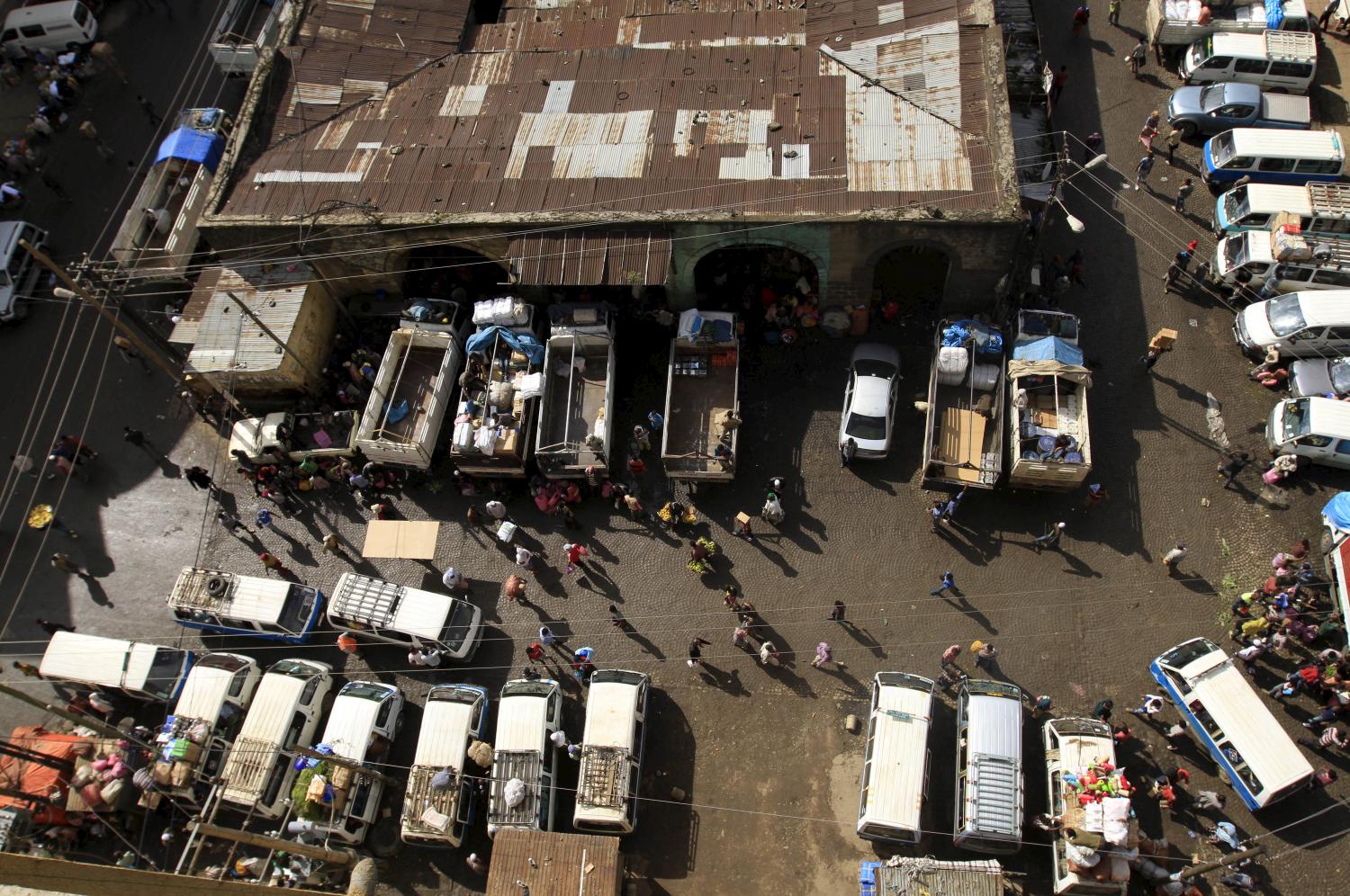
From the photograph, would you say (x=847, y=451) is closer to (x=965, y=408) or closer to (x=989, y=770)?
(x=965, y=408)

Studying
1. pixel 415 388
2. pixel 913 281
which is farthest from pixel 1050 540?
pixel 415 388

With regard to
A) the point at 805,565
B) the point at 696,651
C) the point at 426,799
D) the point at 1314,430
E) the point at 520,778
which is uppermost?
the point at 1314,430

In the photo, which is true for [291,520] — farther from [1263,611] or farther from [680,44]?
[1263,611]

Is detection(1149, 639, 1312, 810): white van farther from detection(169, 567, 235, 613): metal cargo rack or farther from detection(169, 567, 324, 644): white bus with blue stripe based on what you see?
detection(169, 567, 235, 613): metal cargo rack

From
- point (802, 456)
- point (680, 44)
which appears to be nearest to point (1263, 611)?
point (802, 456)

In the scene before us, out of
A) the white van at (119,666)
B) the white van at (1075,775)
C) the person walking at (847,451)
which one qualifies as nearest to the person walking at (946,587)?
the white van at (1075,775)

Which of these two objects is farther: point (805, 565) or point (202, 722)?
point (805, 565)

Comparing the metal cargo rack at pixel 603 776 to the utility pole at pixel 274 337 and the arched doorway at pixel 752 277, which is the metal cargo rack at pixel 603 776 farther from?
the utility pole at pixel 274 337
